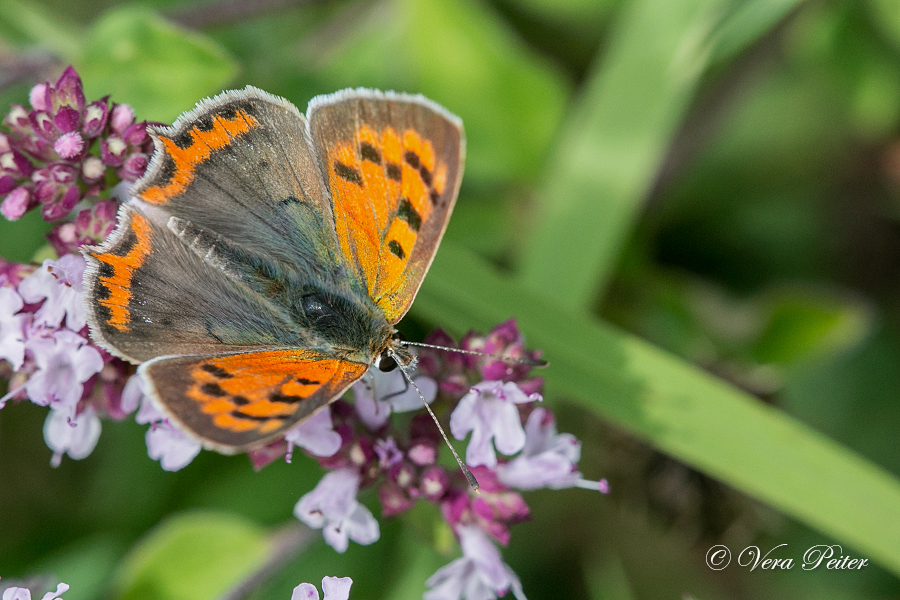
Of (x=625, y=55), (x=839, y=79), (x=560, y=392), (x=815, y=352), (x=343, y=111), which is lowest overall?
(x=560, y=392)

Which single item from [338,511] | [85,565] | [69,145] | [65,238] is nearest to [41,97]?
[69,145]

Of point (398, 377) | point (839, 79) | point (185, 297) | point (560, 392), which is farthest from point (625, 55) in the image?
point (185, 297)

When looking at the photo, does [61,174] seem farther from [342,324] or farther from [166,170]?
[342,324]

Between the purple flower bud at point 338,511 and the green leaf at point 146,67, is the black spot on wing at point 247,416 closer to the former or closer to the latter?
the purple flower bud at point 338,511

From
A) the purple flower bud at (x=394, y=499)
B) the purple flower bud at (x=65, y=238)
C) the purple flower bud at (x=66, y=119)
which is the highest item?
the purple flower bud at (x=66, y=119)

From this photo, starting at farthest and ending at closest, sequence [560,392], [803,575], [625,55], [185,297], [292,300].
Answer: [803,575]
[625,55]
[560,392]
[292,300]
[185,297]

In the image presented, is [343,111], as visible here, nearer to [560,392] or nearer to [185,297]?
[185,297]

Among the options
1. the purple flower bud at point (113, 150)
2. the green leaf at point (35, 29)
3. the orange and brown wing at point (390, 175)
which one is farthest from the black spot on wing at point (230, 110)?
the green leaf at point (35, 29)
